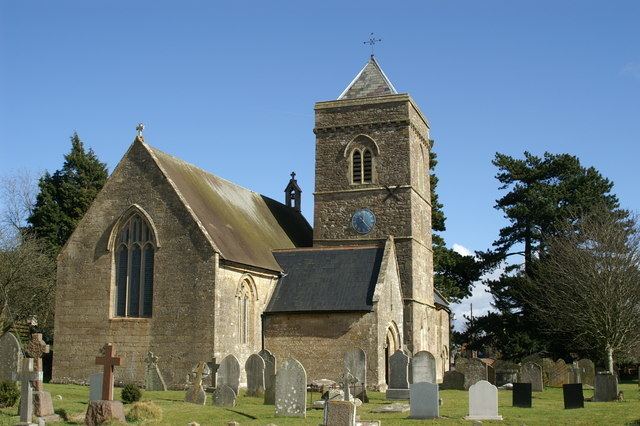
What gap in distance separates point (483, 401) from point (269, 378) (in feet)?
23.3

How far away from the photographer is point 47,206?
45.7 metres

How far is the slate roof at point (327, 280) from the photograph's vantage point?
97.0 ft

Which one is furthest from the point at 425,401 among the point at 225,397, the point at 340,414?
the point at 225,397

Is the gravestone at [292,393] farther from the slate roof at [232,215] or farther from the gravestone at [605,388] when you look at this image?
the gravestone at [605,388]

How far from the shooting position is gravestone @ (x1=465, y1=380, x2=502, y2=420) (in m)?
17.9

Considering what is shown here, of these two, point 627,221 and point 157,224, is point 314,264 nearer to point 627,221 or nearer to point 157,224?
point 157,224

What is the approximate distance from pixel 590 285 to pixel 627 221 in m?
5.54

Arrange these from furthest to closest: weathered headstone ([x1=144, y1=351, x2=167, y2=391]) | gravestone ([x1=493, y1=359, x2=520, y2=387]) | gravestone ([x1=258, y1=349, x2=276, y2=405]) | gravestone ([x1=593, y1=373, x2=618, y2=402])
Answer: gravestone ([x1=493, y1=359, x2=520, y2=387]) < weathered headstone ([x1=144, y1=351, x2=167, y2=391]) < gravestone ([x1=593, y1=373, x2=618, y2=402]) < gravestone ([x1=258, y1=349, x2=276, y2=405])

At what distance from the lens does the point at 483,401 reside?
1794 cm

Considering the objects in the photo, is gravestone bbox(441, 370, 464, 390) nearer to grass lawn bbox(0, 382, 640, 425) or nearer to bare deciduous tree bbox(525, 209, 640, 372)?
grass lawn bbox(0, 382, 640, 425)

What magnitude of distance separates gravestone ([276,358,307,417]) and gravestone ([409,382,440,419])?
2547mm

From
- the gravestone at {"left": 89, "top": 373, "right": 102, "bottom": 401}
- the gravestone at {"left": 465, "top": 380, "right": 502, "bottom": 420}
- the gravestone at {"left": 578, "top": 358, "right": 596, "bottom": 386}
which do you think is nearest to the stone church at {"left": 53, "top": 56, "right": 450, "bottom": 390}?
the gravestone at {"left": 578, "top": 358, "right": 596, "bottom": 386}

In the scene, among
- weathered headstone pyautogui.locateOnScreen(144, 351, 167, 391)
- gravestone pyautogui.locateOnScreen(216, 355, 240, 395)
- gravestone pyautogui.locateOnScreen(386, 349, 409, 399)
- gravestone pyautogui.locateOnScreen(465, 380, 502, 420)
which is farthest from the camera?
weathered headstone pyautogui.locateOnScreen(144, 351, 167, 391)

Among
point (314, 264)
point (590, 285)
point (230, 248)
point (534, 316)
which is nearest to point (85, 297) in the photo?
point (230, 248)
